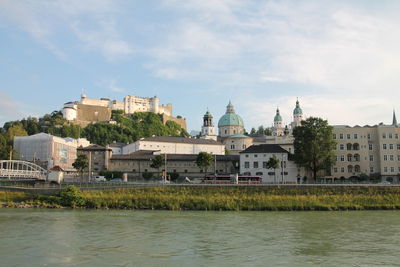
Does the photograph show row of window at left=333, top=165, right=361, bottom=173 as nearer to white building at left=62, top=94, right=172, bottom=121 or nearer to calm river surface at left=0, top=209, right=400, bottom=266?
calm river surface at left=0, top=209, right=400, bottom=266

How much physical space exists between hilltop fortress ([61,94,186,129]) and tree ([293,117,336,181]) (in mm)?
78951

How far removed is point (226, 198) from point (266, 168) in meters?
27.0

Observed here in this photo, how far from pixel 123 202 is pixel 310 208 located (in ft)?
54.9

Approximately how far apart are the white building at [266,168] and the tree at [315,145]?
2945 mm

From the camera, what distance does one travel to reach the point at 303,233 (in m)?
25.2

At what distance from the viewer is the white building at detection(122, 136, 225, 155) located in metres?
88.2

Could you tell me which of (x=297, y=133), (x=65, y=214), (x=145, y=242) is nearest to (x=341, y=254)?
(x=145, y=242)

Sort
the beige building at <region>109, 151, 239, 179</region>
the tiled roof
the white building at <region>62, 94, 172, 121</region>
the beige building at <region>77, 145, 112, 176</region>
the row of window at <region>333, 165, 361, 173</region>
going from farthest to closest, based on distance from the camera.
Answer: the white building at <region>62, 94, 172, 121</region>, the tiled roof, the beige building at <region>77, 145, 112, 176</region>, the beige building at <region>109, 151, 239, 179</region>, the row of window at <region>333, 165, 361, 173</region>

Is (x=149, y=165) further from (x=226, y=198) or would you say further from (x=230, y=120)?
(x=230, y=120)

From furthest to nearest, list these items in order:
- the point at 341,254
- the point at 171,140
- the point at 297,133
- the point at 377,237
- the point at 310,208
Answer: the point at 171,140 < the point at 297,133 < the point at 310,208 < the point at 377,237 < the point at 341,254

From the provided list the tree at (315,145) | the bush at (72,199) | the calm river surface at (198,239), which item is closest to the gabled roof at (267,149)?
the tree at (315,145)

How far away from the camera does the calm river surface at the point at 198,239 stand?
60.4 ft

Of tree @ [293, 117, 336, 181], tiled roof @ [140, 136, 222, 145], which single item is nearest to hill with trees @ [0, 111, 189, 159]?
tiled roof @ [140, 136, 222, 145]

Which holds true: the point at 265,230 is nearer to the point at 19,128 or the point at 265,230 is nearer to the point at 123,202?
the point at 123,202
